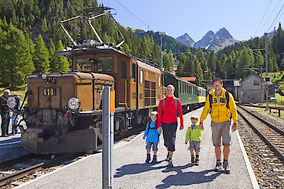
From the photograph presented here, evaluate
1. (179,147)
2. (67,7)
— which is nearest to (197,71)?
(67,7)

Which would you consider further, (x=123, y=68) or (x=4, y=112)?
(x=4, y=112)

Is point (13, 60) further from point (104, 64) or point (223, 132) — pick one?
point (223, 132)

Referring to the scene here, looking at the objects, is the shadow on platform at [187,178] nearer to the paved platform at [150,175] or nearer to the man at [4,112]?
the paved platform at [150,175]

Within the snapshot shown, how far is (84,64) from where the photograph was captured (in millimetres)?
8805

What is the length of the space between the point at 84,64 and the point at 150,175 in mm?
5356

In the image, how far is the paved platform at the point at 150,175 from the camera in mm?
4336

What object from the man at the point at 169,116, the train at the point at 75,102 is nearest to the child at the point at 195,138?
the man at the point at 169,116

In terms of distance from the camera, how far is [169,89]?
5.55m

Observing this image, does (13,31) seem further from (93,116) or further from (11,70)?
(93,116)

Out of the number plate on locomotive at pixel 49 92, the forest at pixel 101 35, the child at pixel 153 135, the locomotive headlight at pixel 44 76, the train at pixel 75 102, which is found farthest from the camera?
the forest at pixel 101 35

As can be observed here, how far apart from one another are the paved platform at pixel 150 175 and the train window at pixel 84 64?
3.68m

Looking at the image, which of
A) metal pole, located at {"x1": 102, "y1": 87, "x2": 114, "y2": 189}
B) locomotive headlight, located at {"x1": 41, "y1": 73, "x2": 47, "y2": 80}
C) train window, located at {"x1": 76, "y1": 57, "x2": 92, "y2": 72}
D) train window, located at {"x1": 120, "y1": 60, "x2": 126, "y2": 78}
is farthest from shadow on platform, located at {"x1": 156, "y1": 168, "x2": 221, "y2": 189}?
train window, located at {"x1": 76, "y1": 57, "x2": 92, "y2": 72}

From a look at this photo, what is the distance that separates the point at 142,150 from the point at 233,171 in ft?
9.42

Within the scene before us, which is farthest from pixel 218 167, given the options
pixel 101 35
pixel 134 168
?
pixel 101 35
